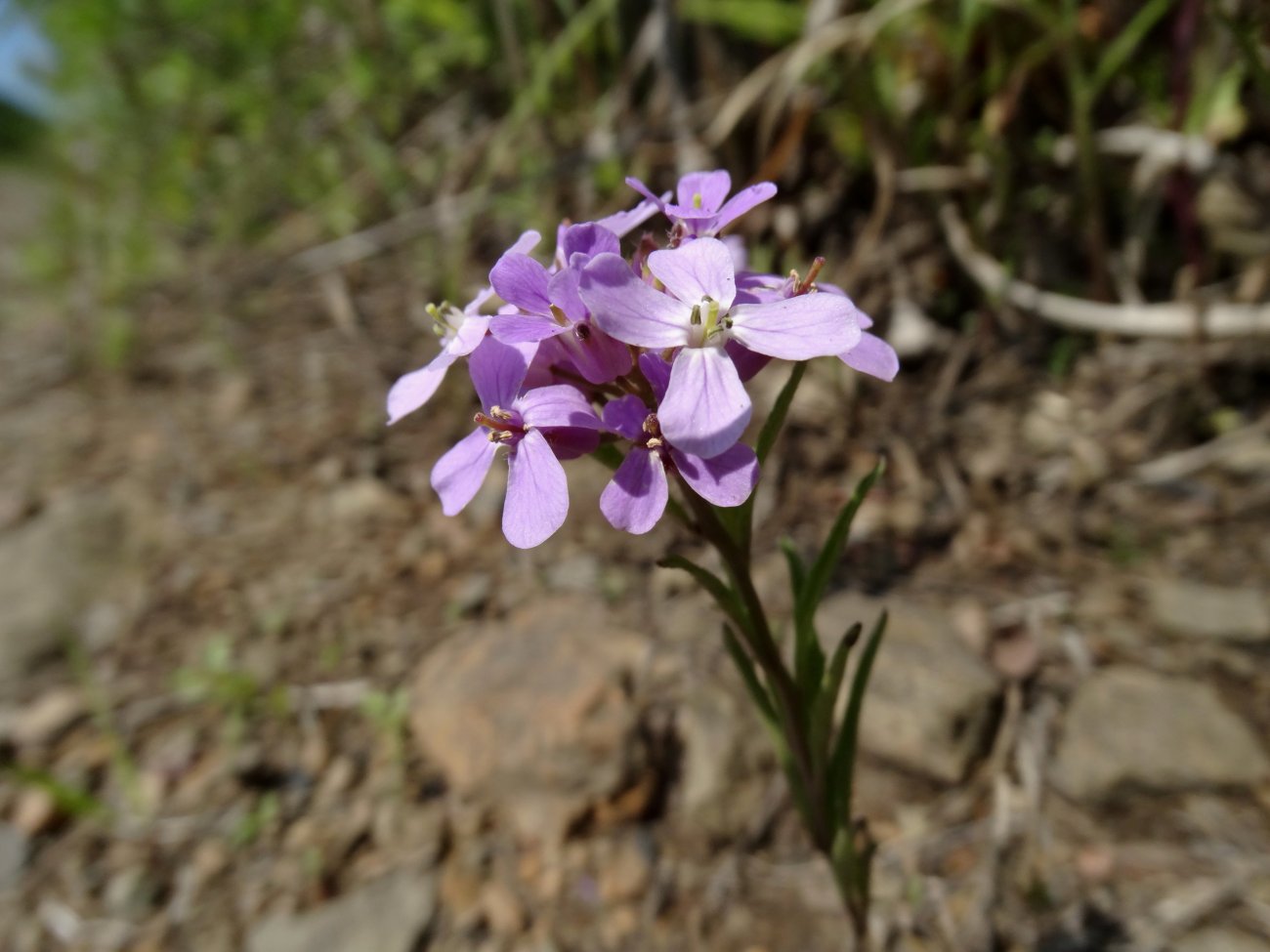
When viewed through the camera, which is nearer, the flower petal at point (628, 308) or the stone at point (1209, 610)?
the flower petal at point (628, 308)

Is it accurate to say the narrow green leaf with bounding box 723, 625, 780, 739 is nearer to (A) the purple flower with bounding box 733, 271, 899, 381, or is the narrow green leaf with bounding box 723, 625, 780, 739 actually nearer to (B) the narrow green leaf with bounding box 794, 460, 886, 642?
(B) the narrow green leaf with bounding box 794, 460, 886, 642

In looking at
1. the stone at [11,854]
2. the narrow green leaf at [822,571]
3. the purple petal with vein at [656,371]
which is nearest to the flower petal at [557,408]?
the purple petal with vein at [656,371]

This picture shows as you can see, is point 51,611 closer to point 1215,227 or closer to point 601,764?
point 601,764

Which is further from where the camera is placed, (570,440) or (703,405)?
(570,440)

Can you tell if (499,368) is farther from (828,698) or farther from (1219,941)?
(1219,941)

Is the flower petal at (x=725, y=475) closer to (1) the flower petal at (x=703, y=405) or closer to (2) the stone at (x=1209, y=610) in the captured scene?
(1) the flower petal at (x=703, y=405)

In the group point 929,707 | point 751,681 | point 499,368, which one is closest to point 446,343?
point 499,368

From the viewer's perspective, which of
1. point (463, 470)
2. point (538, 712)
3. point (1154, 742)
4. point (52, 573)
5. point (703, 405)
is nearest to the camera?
point (703, 405)
